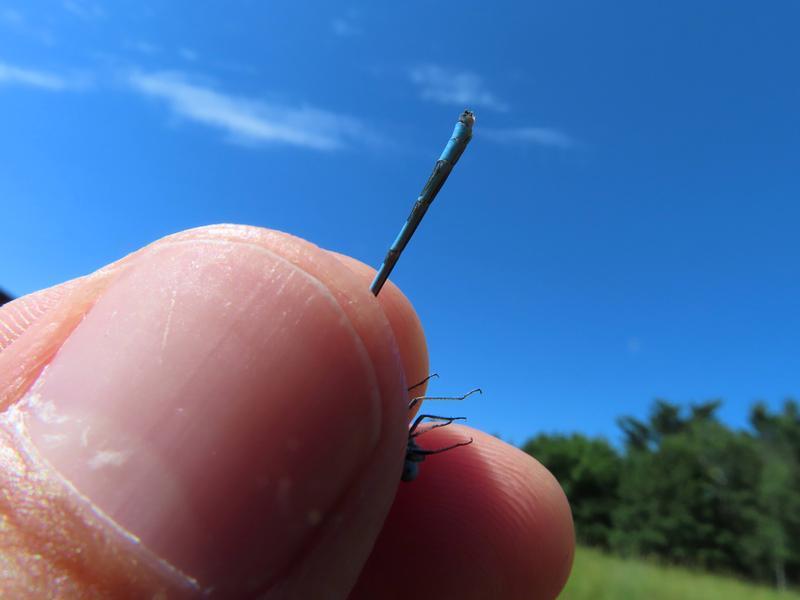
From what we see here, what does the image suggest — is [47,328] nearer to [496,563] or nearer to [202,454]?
[202,454]

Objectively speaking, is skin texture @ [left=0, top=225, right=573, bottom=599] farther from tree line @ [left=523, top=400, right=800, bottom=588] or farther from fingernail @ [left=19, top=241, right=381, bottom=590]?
tree line @ [left=523, top=400, right=800, bottom=588]

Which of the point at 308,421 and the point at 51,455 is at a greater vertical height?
the point at 308,421

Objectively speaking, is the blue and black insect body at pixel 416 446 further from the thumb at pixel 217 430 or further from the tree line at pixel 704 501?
the tree line at pixel 704 501

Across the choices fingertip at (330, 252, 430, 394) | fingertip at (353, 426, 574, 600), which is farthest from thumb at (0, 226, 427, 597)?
fingertip at (353, 426, 574, 600)

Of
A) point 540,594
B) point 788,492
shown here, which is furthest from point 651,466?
point 540,594

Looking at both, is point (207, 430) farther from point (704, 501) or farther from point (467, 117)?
point (704, 501)

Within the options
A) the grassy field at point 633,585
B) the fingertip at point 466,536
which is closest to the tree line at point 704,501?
the grassy field at point 633,585
